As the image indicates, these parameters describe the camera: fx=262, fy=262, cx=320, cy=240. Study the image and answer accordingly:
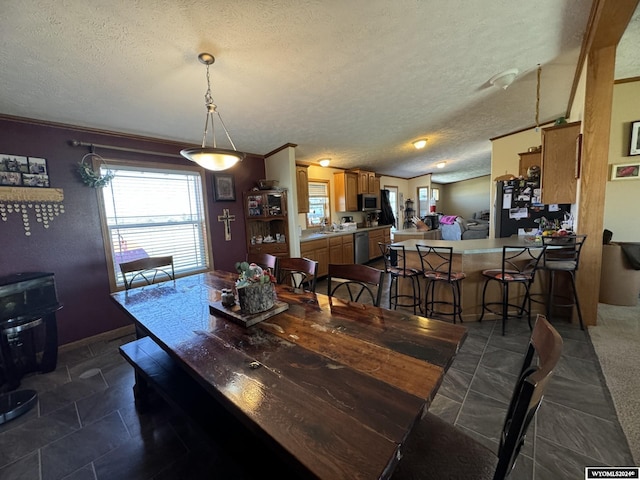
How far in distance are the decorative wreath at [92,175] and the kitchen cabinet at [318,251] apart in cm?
260

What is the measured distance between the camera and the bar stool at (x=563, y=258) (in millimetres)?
2491

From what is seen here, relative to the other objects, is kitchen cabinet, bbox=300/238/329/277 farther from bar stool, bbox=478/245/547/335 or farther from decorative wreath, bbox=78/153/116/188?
decorative wreath, bbox=78/153/116/188

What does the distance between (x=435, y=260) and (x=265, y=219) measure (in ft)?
7.91

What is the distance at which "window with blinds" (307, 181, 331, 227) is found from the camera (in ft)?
17.7

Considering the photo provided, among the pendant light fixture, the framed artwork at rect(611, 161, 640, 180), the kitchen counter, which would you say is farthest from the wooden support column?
the kitchen counter

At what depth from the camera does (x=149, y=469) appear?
140 centimetres

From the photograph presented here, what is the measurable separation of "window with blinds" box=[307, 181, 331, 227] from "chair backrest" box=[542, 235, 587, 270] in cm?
369

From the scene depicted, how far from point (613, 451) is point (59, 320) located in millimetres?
4266

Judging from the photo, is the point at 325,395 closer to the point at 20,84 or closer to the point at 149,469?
the point at 149,469

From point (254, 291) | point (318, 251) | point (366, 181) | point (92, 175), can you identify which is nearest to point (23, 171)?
point (92, 175)

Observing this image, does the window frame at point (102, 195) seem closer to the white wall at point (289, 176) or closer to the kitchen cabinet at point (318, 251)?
the white wall at point (289, 176)

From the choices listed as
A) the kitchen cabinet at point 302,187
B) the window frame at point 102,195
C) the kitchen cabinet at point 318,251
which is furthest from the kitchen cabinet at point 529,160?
the window frame at point 102,195

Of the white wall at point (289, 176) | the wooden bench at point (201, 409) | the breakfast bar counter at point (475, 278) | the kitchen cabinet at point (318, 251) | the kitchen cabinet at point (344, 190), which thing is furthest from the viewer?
the kitchen cabinet at point (344, 190)

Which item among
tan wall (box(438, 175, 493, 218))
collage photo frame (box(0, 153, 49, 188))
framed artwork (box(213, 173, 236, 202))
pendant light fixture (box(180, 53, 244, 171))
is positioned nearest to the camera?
pendant light fixture (box(180, 53, 244, 171))
